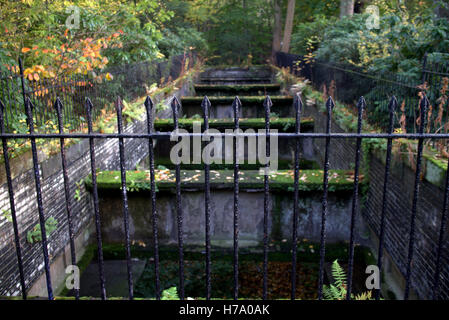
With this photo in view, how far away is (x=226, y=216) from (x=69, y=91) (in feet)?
10.7

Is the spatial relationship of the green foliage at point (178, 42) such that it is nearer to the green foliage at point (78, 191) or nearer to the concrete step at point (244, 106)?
the concrete step at point (244, 106)

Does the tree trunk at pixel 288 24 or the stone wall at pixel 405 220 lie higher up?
the tree trunk at pixel 288 24

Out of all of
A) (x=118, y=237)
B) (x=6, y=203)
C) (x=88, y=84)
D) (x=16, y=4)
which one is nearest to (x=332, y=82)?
(x=88, y=84)

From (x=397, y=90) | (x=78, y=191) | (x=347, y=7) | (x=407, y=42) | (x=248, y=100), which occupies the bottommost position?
(x=78, y=191)

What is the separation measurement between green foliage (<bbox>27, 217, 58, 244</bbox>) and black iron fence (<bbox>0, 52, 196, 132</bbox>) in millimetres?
1176

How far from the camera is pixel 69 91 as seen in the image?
20.4 ft

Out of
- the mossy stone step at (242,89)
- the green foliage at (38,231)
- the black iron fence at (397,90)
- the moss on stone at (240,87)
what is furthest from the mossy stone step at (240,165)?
the moss on stone at (240,87)

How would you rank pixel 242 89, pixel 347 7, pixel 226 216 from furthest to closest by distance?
1. pixel 347 7
2. pixel 242 89
3. pixel 226 216

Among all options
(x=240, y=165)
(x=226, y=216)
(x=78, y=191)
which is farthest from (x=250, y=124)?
(x=78, y=191)

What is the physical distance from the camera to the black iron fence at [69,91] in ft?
16.5

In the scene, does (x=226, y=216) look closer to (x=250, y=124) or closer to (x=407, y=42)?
(x=250, y=124)

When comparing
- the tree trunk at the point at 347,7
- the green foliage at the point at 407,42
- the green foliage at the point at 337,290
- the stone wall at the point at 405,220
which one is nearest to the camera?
the green foliage at the point at 337,290

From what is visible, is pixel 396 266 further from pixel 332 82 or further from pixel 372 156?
pixel 332 82

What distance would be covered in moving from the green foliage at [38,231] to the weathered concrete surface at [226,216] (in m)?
1.22
